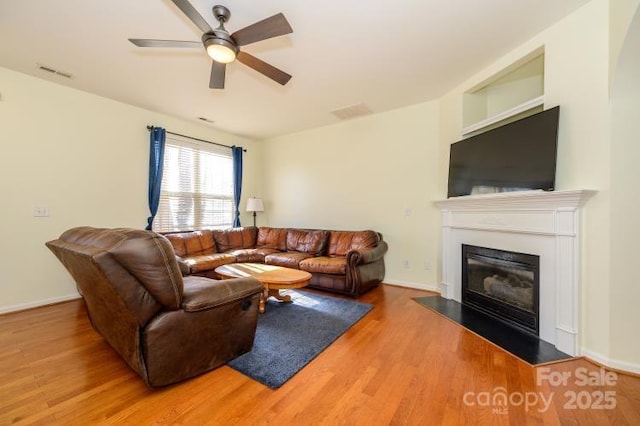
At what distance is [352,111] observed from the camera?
4070 mm

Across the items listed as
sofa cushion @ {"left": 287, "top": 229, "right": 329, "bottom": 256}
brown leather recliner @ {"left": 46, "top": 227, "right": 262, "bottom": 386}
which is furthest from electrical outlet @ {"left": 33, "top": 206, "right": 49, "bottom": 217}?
sofa cushion @ {"left": 287, "top": 229, "right": 329, "bottom": 256}

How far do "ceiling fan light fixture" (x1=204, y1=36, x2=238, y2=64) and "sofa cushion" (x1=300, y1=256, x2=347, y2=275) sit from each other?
8.45ft

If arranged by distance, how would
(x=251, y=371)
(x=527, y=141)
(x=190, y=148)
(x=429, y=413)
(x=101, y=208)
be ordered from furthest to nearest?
1. (x=190, y=148)
2. (x=101, y=208)
3. (x=527, y=141)
4. (x=251, y=371)
5. (x=429, y=413)

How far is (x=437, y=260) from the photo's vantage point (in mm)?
3678

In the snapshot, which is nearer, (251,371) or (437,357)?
(251,371)

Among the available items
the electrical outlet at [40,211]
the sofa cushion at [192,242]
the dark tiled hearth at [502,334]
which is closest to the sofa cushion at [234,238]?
Answer: the sofa cushion at [192,242]

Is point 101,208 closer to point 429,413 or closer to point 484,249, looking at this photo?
point 429,413

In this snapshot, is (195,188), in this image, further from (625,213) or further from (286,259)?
(625,213)

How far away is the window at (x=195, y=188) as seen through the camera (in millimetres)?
4305

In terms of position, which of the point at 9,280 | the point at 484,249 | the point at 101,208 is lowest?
the point at 9,280

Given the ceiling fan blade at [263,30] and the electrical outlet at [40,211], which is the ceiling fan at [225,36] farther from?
the electrical outlet at [40,211]

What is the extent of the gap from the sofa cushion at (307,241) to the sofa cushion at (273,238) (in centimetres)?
12

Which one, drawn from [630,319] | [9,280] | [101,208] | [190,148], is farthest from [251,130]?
[630,319]

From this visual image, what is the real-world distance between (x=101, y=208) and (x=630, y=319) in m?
5.57
